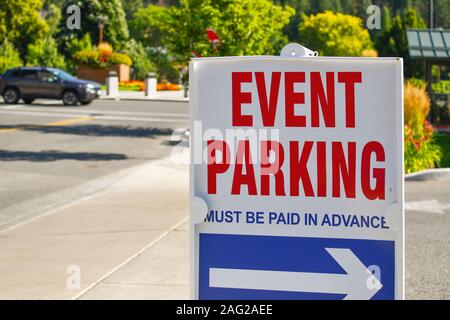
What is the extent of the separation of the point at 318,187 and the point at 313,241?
0.22 m

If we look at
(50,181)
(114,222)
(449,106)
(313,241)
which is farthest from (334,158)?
(449,106)

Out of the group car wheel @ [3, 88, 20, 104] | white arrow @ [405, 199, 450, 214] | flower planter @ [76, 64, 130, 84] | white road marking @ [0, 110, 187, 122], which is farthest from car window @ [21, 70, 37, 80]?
white arrow @ [405, 199, 450, 214]

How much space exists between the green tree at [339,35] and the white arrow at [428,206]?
75.3 m

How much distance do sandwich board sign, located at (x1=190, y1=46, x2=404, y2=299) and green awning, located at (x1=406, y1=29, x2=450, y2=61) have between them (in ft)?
72.1

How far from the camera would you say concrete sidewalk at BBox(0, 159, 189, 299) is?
6.87 metres

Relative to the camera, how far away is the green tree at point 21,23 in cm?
6962

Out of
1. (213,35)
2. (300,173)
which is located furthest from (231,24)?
(300,173)

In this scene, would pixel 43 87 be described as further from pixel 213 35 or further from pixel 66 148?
pixel 213 35

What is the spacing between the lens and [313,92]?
2830 mm

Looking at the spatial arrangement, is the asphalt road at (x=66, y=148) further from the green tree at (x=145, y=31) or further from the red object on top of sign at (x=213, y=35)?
the green tree at (x=145, y=31)

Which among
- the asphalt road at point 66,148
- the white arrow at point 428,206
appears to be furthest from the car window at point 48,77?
the white arrow at point 428,206

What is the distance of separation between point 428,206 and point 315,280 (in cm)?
884

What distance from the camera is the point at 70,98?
3512 cm

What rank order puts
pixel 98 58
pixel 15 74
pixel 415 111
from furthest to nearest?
pixel 98 58
pixel 15 74
pixel 415 111
